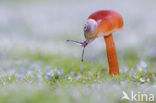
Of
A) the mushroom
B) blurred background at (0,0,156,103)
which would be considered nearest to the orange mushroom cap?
the mushroom

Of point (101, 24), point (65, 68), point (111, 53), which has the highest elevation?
point (101, 24)

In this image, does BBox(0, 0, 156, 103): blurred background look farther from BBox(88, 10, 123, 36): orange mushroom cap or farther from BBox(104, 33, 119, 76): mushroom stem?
BBox(88, 10, 123, 36): orange mushroom cap

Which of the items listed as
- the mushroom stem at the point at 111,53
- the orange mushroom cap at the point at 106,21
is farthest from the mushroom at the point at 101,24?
the mushroom stem at the point at 111,53

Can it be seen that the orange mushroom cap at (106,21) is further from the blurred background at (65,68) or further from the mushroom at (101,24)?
the blurred background at (65,68)

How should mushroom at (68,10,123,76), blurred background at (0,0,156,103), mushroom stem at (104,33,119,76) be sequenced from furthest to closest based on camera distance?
1. mushroom stem at (104,33,119,76)
2. mushroom at (68,10,123,76)
3. blurred background at (0,0,156,103)

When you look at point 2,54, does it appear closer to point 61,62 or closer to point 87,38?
point 61,62

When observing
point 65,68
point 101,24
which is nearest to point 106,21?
point 101,24

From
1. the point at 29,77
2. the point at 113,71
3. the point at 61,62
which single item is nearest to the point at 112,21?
the point at 113,71

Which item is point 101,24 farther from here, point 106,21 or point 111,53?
point 111,53
